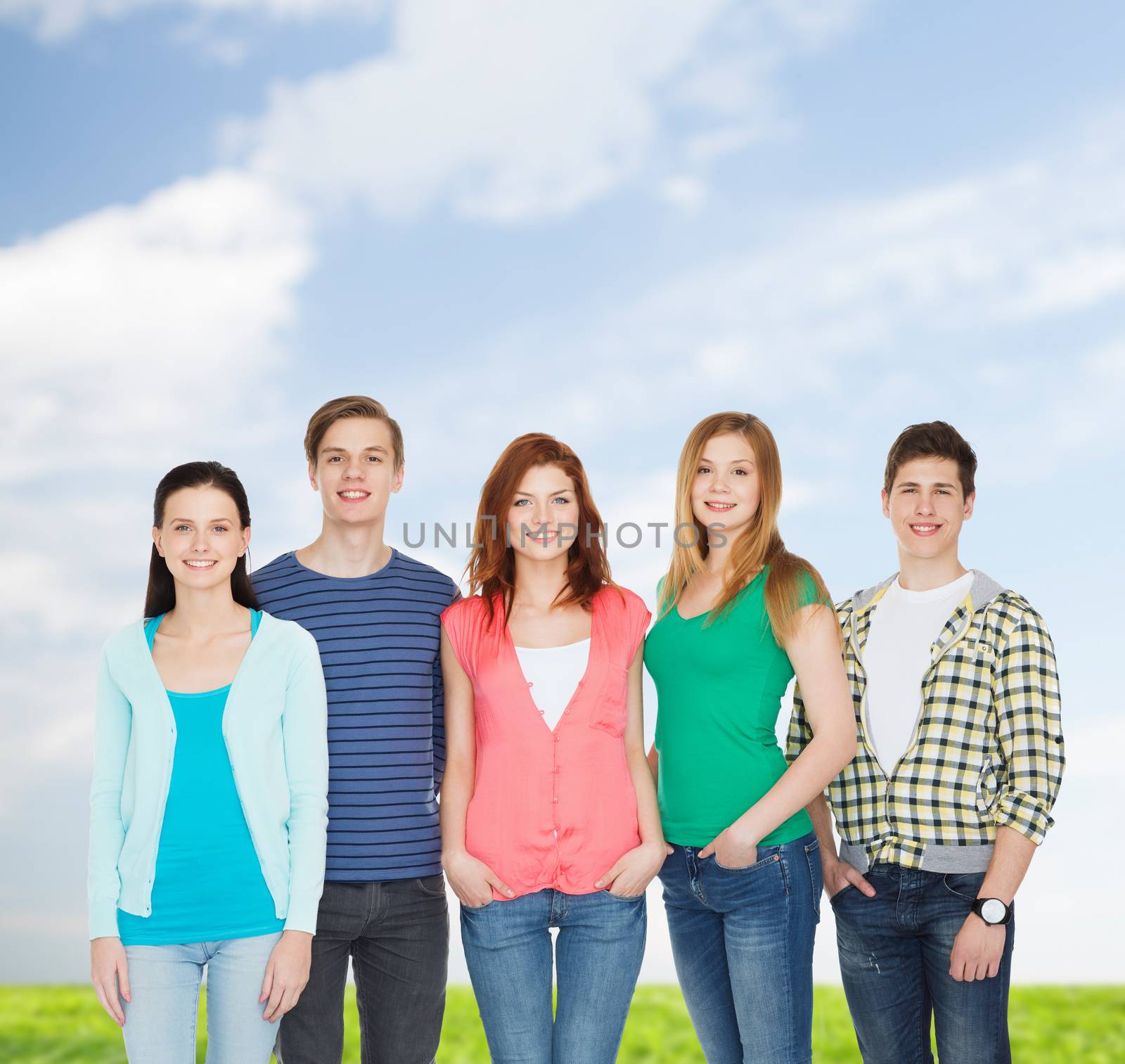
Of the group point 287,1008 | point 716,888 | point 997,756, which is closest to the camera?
point 287,1008

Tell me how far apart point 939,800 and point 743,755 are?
577 mm

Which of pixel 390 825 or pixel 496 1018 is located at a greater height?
pixel 390 825

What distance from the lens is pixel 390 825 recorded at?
Answer: 2.91 meters

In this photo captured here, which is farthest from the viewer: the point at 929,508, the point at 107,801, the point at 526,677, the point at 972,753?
the point at 929,508

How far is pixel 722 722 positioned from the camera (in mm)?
2861

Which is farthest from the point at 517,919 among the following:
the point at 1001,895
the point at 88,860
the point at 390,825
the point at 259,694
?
the point at 1001,895

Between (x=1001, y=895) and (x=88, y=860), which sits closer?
(x=88, y=860)

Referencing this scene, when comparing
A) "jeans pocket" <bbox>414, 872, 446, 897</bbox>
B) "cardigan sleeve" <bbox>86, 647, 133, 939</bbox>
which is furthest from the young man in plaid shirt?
"cardigan sleeve" <bbox>86, 647, 133, 939</bbox>

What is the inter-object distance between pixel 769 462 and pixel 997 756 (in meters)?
1.05

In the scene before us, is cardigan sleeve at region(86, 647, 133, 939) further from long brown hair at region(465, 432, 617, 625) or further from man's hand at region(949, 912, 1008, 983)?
man's hand at region(949, 912, 1008, 983)

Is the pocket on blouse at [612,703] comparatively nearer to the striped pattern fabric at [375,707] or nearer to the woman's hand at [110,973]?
the striped pattern fabric at [375,707]

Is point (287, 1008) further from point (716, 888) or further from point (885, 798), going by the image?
point (885, 798)

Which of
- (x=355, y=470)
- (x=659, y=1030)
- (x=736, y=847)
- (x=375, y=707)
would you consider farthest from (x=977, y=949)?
(x=659, y=1030)

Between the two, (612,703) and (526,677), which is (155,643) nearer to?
(526,677)
